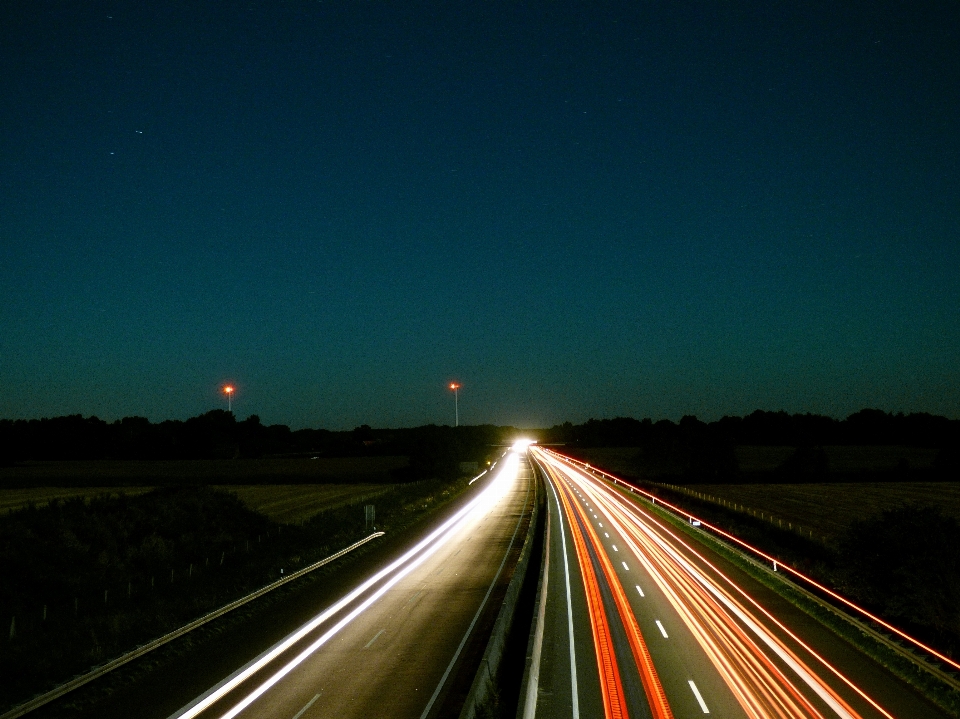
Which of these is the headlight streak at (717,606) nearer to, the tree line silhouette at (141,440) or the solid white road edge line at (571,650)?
the solid white road edge line at (571,650)

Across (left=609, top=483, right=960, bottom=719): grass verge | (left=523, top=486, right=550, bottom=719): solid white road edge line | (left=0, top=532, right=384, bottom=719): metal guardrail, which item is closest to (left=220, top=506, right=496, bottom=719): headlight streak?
(left=0, top=532, right=384, bottom=719): metal guardrail

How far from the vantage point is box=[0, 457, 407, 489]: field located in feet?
327

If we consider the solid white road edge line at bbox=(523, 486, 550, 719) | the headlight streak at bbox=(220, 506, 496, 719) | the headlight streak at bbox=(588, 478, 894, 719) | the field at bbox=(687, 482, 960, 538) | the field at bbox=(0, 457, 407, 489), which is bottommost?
the field at bbox=(687, 482, 960, 538)

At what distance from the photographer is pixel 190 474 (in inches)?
4572

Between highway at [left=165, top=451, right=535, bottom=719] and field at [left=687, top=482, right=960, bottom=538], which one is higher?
highway at [left=165, top=451, right=535, bottom=719]

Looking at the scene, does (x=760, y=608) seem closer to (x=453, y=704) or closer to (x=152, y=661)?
(x=453, y=704)

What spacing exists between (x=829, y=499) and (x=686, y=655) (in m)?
64.2

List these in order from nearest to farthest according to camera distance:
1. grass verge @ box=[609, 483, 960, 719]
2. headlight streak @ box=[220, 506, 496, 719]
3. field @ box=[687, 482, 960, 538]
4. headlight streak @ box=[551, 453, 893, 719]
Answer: headlight streak @ box=[220, 506, 496, 719] → grass verge @ box=[609, 483, 960, 719] → headlight streak @ box=[551, 453, 893, 719] → field @ box=[687, 482, 960, 538]

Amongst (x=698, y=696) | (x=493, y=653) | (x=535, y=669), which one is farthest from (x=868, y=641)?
(x=493, y=653)

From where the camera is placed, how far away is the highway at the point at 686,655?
15.1m

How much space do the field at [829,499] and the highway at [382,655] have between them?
1329 inches

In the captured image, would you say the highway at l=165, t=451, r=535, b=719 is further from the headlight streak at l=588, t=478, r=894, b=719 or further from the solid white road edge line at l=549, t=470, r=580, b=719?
the headlight streak at l=588, t=478, r=894, b=719

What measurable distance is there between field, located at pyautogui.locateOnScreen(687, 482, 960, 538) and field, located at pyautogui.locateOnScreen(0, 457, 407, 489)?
4888cm

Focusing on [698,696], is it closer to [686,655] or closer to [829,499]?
[686,655]
